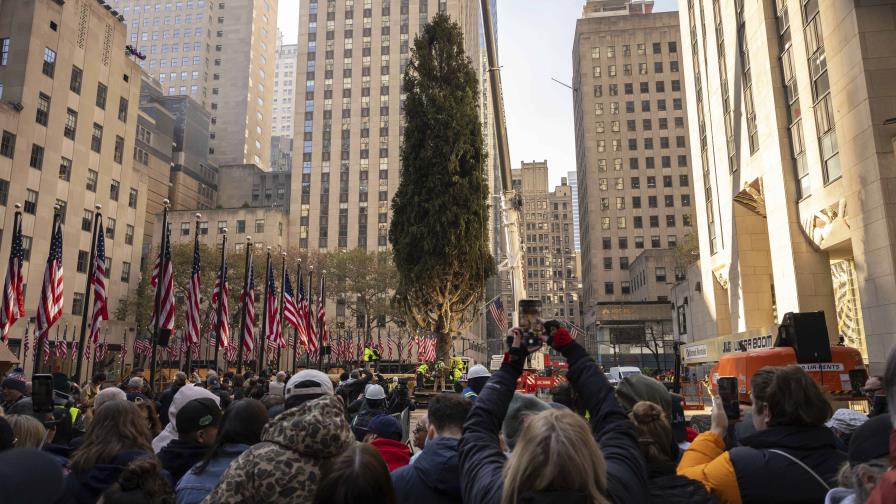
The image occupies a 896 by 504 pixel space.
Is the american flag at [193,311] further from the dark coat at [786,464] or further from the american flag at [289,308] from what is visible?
the dark coat at [786,464]

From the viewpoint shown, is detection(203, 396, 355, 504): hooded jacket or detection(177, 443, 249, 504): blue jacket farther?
detection(177, 443, 249, 504): blue jacket

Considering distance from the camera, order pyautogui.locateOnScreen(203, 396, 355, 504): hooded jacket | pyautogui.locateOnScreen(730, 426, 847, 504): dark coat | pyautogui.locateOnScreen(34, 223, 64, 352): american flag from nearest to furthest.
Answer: pyautogui.locateOnScreen(203, 396, 355, 504): hooded jacket → pyautogui.locateOnScreen(730, 426, 847, 504): dark coat → pyautogui.locateOnScreen(34, 223, 64, 352): american flag

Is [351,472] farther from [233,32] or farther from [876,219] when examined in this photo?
[233,32]

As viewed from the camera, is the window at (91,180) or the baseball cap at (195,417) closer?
the baseball cap at (195,417)

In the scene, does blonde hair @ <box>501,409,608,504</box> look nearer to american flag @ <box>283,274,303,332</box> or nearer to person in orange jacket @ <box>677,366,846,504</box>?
person in orange jacket @ <box>677,366,846,504</box>

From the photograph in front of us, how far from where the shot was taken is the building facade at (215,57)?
132 meters

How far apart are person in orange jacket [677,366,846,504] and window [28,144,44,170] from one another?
55017 mm

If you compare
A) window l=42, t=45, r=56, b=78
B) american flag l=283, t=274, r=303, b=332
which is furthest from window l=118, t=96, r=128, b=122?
american flag l=283, t=274, r=303, b=332

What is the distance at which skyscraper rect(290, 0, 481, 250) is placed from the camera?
9775 centimetres

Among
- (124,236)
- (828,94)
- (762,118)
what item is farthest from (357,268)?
(828,94)

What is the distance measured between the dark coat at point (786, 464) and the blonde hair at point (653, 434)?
21.3 inches

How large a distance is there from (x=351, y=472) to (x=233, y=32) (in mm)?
151274

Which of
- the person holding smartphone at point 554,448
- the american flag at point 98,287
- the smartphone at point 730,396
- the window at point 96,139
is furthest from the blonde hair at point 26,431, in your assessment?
the window at point 96,139

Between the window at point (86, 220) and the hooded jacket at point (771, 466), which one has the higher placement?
the window at point (86, 220)
